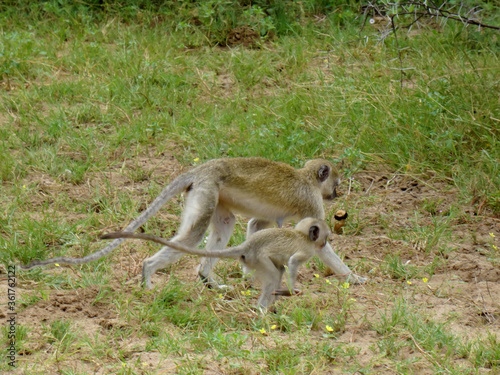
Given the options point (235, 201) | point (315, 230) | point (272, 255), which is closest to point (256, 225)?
point (235, 201)

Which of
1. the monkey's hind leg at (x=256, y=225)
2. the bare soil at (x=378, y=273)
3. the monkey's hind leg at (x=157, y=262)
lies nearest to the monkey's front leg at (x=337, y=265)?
the bare soil at (x=378, y=273)

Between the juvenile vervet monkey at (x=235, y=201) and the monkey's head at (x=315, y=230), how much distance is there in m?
0.28

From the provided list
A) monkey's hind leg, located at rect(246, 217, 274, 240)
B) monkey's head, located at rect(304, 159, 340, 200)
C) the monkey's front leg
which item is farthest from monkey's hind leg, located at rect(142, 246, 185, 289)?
monkey's head, located at rect(304, 159, 340, 200)

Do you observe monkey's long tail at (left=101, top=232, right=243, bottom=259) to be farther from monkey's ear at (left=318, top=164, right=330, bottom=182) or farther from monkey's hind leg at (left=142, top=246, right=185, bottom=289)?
monkey's ear at (left=318, top=164, right=330, bottom=182)

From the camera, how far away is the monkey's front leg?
627cm

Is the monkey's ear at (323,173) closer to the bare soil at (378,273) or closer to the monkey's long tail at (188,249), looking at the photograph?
the bare soil at (378,273)

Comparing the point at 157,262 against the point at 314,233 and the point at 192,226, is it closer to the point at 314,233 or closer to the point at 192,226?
the point at 192,226

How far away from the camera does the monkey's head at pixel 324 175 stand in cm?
686

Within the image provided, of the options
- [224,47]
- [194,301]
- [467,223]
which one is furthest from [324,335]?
[224,47]

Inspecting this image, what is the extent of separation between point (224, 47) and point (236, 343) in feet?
22.5

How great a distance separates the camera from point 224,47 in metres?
11.0

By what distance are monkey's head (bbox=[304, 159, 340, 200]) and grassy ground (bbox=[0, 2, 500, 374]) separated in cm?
52

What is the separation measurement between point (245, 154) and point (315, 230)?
2612mm

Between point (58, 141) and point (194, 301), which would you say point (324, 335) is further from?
point (58, 141)
